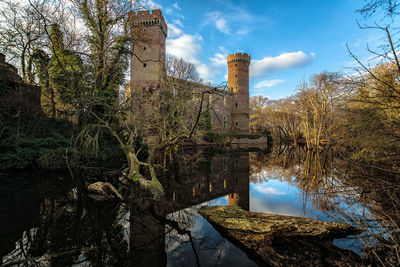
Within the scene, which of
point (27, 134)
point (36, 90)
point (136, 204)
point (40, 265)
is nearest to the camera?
point (40, 265)

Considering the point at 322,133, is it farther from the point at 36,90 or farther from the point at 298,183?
the point at 36,90

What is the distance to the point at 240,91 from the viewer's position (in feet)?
109

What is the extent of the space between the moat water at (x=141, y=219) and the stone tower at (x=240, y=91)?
25.6 m

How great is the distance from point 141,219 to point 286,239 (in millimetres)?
2870

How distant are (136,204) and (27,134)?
7.82m

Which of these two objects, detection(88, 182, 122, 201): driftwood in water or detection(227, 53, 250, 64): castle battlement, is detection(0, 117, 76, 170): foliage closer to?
detection(88, 182, 122, 201): driftwood in water

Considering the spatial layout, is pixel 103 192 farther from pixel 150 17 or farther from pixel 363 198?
pixel 150 17

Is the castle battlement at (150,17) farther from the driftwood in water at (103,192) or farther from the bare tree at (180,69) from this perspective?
the driftwood in water at (103,192)

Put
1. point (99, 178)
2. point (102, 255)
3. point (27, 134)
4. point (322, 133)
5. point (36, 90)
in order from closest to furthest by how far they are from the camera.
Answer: point (102, 255), point (99, 178), point (27, 134), point (36, 90), point (322, 133)

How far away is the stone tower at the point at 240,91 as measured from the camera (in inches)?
1303

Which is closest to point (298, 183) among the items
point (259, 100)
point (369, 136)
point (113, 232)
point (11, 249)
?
point (369, 136)

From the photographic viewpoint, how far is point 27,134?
9.05 metres

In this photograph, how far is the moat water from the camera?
290 cm

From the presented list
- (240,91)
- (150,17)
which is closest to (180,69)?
(150,17)
